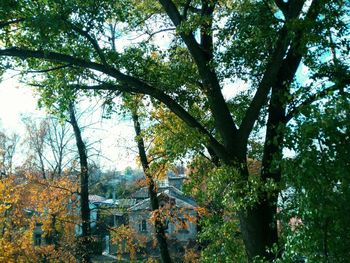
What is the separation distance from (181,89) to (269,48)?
7.54 feet

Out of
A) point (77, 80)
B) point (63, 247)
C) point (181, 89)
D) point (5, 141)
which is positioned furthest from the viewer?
point (5, 141)

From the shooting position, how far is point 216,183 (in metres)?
7.70

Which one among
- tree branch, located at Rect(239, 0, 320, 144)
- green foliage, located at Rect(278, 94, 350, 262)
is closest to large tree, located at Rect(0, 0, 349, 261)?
tree branch, located at Rect(239, 0, 320, 144)

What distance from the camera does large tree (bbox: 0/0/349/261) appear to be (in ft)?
23.4

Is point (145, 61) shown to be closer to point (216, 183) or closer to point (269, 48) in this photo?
point (269, 48)

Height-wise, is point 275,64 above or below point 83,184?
above

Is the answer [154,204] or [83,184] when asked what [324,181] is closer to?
[154,204]

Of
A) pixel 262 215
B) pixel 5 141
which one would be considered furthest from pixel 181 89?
pixel 5 141

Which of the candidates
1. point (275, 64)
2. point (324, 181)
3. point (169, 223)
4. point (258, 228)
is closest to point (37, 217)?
point (169, 223)

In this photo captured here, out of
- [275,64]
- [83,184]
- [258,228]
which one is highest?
[275,64]

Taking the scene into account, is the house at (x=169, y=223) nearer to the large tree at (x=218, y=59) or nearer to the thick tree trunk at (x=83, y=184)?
the thick tree trunk at (x=83, y=184)

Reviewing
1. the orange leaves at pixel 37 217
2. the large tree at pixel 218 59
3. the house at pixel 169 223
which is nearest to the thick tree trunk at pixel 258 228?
the large tree at pixel 218 59

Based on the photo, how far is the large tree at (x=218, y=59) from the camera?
7.13m

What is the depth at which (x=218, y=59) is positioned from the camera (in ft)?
29.2
